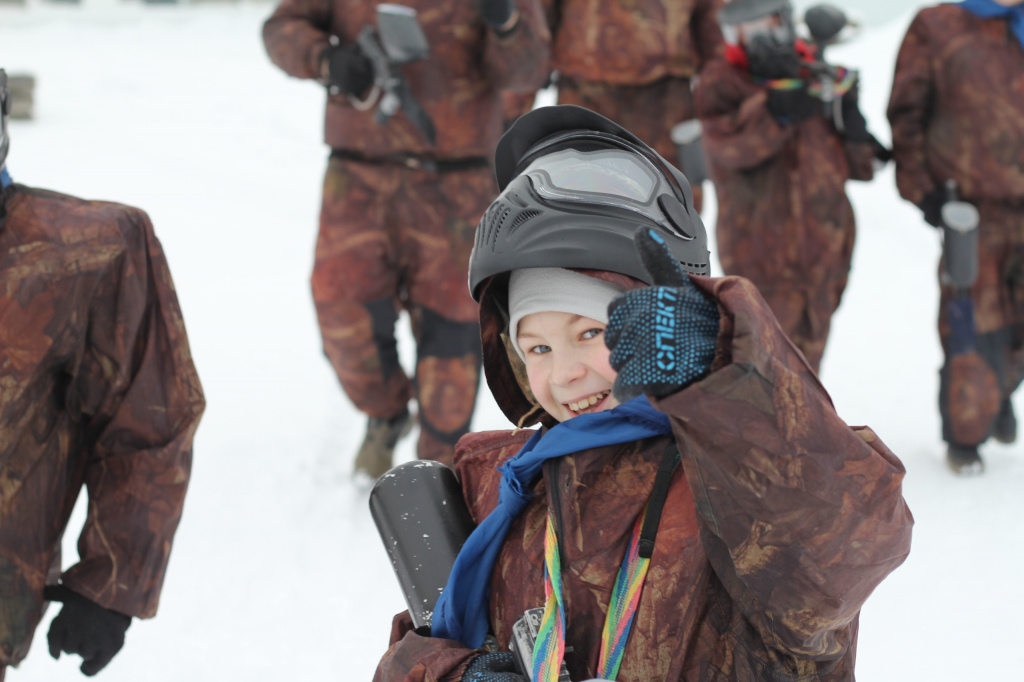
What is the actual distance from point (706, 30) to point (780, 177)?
0.83m

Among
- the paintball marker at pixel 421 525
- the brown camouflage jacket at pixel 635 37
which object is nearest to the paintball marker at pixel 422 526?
the paintball marker at pixel 421 525

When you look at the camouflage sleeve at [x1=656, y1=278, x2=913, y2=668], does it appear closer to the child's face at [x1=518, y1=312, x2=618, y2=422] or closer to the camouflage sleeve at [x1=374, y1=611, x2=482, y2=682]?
the child's face at [x1=518, y1=312, x2=618, y2=422]

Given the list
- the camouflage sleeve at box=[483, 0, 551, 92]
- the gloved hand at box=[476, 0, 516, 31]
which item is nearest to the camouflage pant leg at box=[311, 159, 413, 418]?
the camouflage sleeve at box=[483, 0, 551, 92]

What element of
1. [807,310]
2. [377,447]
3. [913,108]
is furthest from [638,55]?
[377,447]

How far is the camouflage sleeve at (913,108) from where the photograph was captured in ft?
12.8

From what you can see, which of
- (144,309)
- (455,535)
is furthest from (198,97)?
(455,535)

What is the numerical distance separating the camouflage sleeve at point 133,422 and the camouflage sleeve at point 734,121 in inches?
99.5

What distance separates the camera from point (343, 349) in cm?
380

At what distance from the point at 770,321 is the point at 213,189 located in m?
7.15

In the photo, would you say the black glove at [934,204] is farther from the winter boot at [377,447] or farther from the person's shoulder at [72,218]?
the person's shoulder at [72,218]

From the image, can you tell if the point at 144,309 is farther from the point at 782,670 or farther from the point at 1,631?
the point at 782,670

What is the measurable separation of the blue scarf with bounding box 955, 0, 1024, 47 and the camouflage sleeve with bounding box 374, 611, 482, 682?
3.25 metres

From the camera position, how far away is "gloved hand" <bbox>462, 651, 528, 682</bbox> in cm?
133

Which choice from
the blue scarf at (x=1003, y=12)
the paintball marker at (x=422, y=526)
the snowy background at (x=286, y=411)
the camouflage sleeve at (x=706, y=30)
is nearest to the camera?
the paintball marker at (x=422, y=526)
